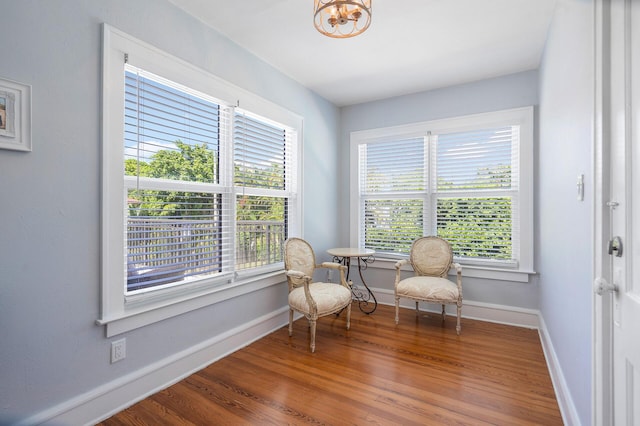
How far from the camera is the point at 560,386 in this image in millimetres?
1954

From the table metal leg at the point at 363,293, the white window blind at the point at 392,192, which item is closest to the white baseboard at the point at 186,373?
the table metal leg at the point at 363,293

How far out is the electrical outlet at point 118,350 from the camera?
188 cm

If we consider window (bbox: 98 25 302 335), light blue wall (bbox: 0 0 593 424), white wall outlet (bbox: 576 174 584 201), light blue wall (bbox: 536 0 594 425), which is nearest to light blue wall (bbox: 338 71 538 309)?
light blue wall (bbox: 536 0 594 425)

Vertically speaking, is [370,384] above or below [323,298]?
below

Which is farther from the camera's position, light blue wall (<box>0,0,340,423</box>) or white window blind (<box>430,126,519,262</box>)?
white window blind (<box>430,126,519,262</box>)

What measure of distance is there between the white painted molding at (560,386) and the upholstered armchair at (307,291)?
63.2 inches

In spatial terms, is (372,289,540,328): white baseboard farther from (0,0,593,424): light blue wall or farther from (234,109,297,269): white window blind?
(234,109,297,269): white window blind

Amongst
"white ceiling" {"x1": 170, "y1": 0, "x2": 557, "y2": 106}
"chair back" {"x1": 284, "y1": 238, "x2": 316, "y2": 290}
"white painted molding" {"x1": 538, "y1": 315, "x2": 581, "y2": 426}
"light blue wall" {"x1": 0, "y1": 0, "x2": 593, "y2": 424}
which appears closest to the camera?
"light blue wall" {"x1": 0, "y1": 0, "x2": 593, "y2": 424}

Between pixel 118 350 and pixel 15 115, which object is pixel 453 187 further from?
pixel 15 115

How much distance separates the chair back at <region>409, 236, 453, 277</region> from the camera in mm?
3467

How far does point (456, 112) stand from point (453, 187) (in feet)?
2.80

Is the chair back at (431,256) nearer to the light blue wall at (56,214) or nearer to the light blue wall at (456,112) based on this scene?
the light blue wall at (456,112)

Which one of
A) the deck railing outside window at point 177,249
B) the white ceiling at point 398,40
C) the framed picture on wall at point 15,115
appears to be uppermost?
the white ceiling at point 398,40

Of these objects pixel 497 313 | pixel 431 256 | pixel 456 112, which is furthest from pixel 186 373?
pixel 456 112
